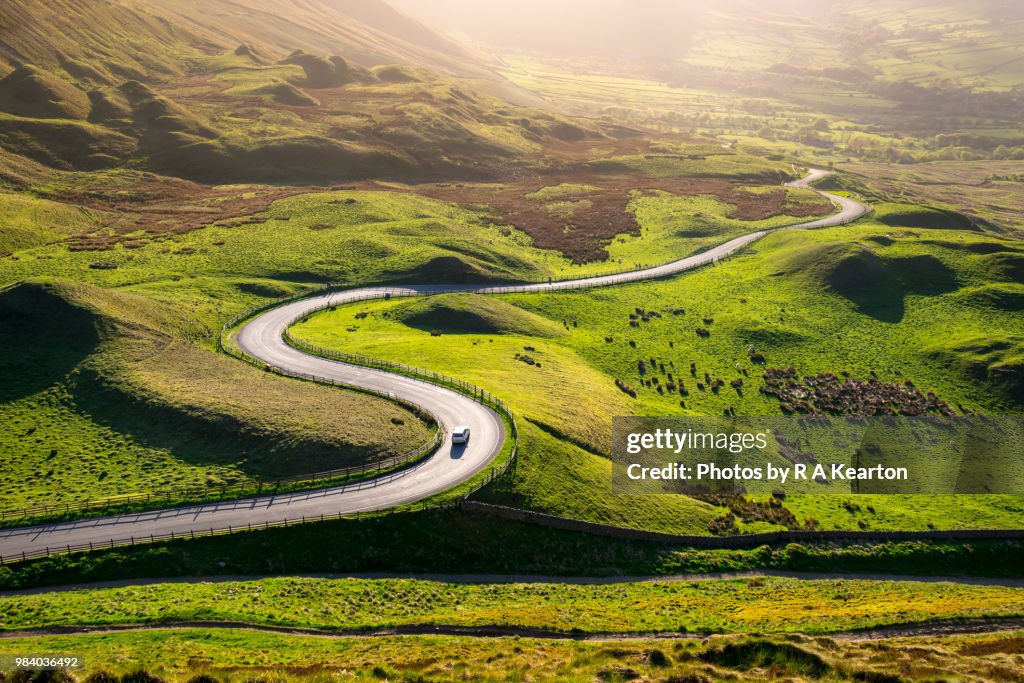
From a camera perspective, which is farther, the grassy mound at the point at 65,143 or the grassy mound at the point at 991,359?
the grassy mound at the point at 65,143

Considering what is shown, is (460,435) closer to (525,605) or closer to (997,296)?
(525,605)

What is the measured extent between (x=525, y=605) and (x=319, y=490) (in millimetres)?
17714

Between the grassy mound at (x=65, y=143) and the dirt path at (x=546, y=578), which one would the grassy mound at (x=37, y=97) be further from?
the dirt path at (x=546, y=578)

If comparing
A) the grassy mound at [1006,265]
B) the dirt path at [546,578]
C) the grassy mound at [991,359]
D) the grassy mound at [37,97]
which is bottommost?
the dirt path at [546,578]

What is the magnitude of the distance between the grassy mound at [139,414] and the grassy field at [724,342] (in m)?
14.0

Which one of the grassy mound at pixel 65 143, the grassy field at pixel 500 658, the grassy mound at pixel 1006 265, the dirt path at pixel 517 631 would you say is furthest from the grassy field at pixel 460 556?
the grassy mound at pixel 65 143

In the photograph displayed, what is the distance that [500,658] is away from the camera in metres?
34.4

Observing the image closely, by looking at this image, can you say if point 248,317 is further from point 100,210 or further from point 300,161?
point 300,161

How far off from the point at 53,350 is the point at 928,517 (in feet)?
285

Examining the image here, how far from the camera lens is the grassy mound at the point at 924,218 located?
14388cm

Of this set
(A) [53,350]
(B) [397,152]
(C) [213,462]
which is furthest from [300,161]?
(C) [213,462]

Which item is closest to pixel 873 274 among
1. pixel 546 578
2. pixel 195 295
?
pixel 546 578

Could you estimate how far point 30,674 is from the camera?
96.5 feet

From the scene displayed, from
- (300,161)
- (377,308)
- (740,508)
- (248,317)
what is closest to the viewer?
(740,508)
